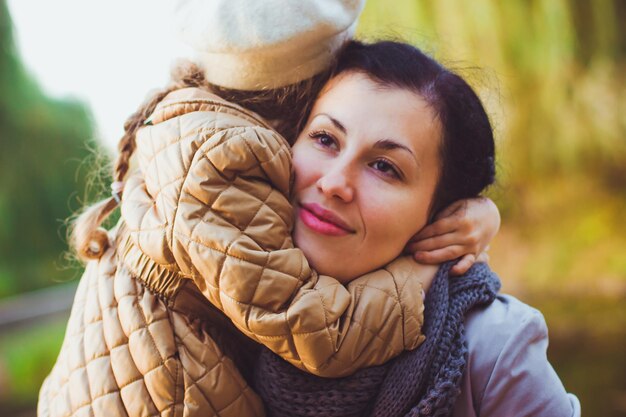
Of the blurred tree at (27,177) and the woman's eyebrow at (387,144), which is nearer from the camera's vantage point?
the woman's eyebrow at (387,144)

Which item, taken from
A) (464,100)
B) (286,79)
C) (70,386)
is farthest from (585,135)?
(70,386)

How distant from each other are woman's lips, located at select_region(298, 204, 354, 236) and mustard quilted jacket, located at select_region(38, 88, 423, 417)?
42mm

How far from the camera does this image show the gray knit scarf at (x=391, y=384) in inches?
39.6

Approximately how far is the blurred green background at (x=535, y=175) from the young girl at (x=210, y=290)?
1425 millimetres

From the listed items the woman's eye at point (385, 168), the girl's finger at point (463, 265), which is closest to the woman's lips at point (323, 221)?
the woman's eye at point (385, 168)

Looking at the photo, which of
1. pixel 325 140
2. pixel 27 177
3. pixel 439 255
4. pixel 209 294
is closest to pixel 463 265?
pixel 439 255

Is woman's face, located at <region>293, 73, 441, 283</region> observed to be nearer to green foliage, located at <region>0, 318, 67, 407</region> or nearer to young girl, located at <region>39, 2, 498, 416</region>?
young girl, located at <region>39, 2, 498, 416</region>

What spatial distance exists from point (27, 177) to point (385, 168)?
8.36 feet

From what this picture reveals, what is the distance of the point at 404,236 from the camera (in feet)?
3.74

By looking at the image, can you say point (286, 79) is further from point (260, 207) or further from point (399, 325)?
point (399, 325)

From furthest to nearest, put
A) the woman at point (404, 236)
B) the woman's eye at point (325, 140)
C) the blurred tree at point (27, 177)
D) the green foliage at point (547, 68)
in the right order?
the blurred tree at point (27, 177) → the green foliage at point (547, 68) → the woman's eye at point (325, 140) → the woman at point (404, 236)

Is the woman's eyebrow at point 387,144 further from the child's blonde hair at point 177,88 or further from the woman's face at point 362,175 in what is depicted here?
the child's blonde hair at point 177,88

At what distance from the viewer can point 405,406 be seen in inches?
39.6

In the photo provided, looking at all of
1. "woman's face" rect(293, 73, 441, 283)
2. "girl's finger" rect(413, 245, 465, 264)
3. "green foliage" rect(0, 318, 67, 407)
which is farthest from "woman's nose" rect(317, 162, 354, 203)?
"green foliage" rect(0, 318, 67, 407)
